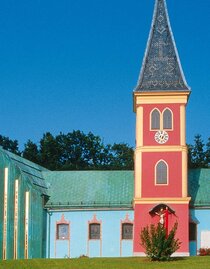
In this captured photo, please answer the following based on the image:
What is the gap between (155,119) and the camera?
48.8 m

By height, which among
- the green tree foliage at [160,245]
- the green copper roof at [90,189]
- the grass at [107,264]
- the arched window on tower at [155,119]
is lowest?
the grass at [107,264]

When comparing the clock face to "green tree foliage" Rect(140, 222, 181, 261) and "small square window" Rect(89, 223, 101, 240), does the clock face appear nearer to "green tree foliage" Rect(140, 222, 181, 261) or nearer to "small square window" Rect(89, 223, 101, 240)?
"small square window" Rect(89, 223, 101, 240)

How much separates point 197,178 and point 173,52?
971cm

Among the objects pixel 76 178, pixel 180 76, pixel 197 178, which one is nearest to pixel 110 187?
pixel 76 178

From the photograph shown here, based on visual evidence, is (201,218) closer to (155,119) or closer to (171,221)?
(171,221)

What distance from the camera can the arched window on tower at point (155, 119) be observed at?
48.7 meters

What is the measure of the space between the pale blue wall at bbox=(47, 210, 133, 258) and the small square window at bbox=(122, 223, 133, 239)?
299 millimetres

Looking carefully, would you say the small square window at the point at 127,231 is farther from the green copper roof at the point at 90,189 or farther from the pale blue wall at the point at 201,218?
the pale blue wall at the point at 201,218

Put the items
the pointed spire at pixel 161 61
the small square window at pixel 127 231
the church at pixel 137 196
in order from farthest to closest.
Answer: the small square window at pixel 127 231 < the pointed spire at pixel 161 61 < the church at pixel 137 196

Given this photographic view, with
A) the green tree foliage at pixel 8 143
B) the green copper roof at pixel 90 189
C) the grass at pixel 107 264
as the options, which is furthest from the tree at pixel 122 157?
the grass at pixel 107 264

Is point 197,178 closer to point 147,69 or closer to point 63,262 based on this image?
point 147,69

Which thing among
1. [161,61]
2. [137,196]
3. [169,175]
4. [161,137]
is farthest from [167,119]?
[137,196]

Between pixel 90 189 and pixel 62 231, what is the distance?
4063 mm

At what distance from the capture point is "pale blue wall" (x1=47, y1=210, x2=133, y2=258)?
4969 centimetres
